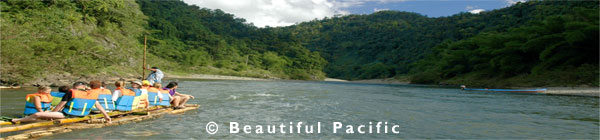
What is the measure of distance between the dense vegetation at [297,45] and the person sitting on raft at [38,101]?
1366 centimetres

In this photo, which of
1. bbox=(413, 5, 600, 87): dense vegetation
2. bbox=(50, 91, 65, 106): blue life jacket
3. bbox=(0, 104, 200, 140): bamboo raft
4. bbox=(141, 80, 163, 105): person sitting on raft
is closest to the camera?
bbox=(0, 104, 200, 140): bamboo raft

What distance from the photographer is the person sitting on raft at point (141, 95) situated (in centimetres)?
1214

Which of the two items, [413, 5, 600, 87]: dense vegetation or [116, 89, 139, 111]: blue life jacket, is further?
[413, 5, 600, 87]: dense vegetation

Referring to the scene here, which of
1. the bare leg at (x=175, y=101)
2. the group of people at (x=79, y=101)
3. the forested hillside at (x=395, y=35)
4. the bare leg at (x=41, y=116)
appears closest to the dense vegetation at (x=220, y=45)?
the forested hillside at (x=395, y=35)

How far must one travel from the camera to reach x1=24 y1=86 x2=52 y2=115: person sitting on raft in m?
9.16

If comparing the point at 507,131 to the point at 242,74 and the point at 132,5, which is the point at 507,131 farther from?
the point at 242,74

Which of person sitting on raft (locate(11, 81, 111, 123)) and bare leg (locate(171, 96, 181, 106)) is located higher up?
person sitting on raft (locate(11, 81, 111, 123))

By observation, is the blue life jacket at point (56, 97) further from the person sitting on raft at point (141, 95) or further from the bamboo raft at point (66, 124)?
the person sitting on raft at point (141, 95)

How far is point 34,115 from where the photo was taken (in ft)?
29.3

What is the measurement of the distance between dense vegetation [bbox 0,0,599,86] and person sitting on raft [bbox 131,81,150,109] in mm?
12624

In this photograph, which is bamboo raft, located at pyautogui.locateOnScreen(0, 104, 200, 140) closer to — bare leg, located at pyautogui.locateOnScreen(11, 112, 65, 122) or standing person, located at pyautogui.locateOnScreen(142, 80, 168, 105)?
bare leg, located at pyautogui.locateOnScreen(11, 112, 65, 122)

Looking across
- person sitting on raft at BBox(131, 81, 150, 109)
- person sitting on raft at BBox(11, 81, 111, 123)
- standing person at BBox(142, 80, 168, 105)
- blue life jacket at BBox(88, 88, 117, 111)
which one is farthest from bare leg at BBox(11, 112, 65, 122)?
standing person at BBox(142, 80, 168, 105)

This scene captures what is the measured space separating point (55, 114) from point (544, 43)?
49.1m

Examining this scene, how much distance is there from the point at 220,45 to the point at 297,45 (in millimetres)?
39865
